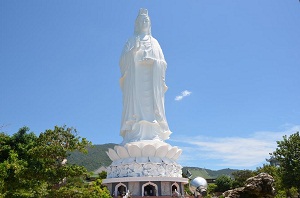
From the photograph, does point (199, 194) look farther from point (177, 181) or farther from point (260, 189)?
point (260, 189)

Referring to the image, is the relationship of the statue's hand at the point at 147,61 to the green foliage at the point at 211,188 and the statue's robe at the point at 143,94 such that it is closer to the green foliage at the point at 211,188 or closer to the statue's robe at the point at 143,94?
the statue's robe at the point at 143,94

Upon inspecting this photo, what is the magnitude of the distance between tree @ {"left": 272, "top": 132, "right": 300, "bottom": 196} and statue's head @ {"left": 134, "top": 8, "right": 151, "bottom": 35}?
12.8 m

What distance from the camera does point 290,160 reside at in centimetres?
1902

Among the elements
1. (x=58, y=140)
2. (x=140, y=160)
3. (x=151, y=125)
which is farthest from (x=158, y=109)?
(x=58, y=140)

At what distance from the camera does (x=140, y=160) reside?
2105cm

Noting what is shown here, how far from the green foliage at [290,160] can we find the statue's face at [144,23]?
1278 cm

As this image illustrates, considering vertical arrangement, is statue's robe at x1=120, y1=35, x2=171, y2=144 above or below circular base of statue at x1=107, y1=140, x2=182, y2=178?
above

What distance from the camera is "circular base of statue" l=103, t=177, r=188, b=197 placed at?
20141 mm

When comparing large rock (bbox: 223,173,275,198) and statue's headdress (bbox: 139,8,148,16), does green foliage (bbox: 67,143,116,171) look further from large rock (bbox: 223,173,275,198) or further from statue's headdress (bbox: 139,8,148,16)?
large rock (bbox: 223,173,275,198)

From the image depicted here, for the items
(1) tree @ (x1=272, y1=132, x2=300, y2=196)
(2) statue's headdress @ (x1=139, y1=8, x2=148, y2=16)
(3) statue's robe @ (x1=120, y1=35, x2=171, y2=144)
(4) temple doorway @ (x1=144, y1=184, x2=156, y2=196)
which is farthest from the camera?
(2) statue's headdress @ (x1=139, y1=8, x2=148, y2=16)

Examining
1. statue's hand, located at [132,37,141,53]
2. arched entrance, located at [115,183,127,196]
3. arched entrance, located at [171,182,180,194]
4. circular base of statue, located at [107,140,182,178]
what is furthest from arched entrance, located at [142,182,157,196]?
statue's hand, located at [132,37,141,53]

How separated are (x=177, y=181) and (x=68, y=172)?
1123 centimetres

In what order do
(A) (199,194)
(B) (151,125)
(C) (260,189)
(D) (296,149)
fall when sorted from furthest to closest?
1. (B) (151,125)
2. (A) (199,194)
3. (D) (296,149)
4. (C) (260,189)

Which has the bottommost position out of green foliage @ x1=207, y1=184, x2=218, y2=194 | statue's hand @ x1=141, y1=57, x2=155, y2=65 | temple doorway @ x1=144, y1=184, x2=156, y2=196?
temple doorway @ x1=144, y1=184, x2=156, y2=196
